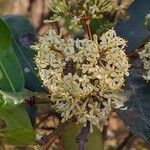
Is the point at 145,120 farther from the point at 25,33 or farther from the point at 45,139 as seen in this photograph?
the point at 25,33

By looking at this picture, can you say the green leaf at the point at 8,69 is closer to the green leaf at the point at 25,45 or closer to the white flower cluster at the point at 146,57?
the green leaf at the point at 25,45

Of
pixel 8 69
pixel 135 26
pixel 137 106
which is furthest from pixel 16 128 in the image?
pixel 135 26

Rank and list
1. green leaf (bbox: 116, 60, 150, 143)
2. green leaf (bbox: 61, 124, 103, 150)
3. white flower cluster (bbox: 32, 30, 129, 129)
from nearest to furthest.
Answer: white flower cluster (bbox: 32, 30, 129, 129), green leaf (bbox: 116, 60, 150, 143), green leaf (bbox: 61, 124, 103, 150)

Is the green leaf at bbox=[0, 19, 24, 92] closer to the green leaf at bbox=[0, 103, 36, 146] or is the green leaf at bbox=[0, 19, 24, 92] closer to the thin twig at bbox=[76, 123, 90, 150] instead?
the green leaf at bbox=[0, 103, 36, 146]

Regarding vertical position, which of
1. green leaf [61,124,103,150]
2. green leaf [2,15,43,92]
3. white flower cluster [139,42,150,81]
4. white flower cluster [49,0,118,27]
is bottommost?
green leaf [61,124,103,150]

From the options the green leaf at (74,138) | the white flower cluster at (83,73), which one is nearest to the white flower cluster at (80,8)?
the white flower cluster at (83,73)

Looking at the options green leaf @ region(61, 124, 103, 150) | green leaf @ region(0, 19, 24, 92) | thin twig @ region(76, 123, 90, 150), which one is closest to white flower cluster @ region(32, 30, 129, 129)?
thin twig @ region(76, 123, 90, 150)

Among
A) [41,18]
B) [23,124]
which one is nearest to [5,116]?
[23,124]
